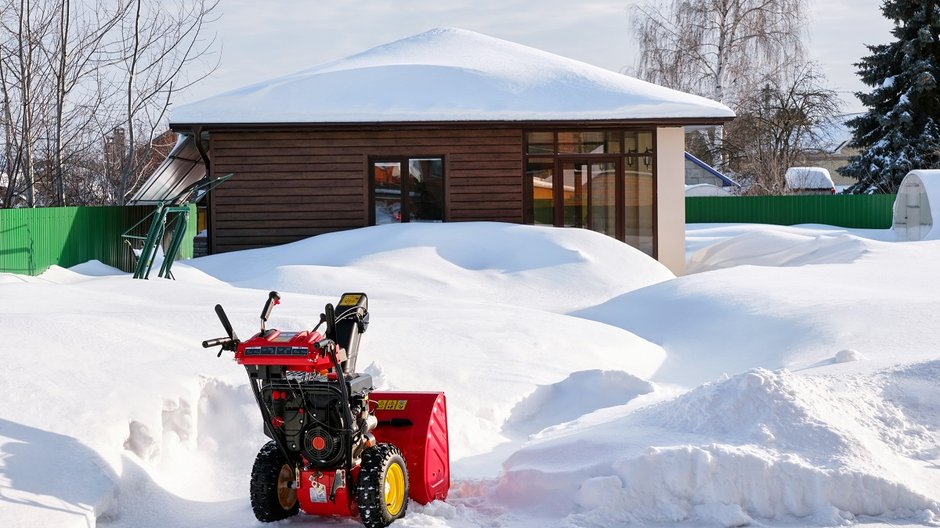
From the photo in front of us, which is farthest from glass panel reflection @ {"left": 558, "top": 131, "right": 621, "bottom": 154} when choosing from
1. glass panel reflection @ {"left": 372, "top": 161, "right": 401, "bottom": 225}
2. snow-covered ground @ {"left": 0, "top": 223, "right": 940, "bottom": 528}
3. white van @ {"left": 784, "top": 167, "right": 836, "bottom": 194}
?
white van @ {"left": 784, "top": 167, "right": 836, "bottom": 194}

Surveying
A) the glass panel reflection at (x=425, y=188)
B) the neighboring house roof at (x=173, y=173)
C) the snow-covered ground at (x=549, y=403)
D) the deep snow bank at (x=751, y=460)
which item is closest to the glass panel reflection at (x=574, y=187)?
the glass panel reflection at (x=425, y=188)

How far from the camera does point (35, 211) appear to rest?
55.6ft

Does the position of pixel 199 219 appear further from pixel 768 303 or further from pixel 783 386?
pixel 783 386

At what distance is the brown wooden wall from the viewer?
19.6 meters

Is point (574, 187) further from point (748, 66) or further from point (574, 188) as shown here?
point (748, 66)

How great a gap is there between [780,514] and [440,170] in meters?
14.6

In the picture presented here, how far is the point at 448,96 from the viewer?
20094 mm

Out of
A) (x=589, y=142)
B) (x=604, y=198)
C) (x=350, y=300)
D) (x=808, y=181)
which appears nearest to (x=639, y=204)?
(x=604, y=198)

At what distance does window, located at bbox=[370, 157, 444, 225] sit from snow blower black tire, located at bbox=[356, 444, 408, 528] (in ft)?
46.8

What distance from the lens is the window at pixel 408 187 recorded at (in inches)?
781

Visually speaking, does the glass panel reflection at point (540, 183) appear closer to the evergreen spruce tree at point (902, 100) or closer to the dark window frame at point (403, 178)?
the dark window frame at point (403, 178)

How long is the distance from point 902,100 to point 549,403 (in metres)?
32.8

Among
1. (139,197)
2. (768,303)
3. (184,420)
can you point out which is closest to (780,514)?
(184,420)

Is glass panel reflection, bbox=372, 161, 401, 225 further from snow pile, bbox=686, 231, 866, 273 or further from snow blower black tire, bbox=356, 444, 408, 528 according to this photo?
snow blower black tire, bbox=356, 444, 408, 528
